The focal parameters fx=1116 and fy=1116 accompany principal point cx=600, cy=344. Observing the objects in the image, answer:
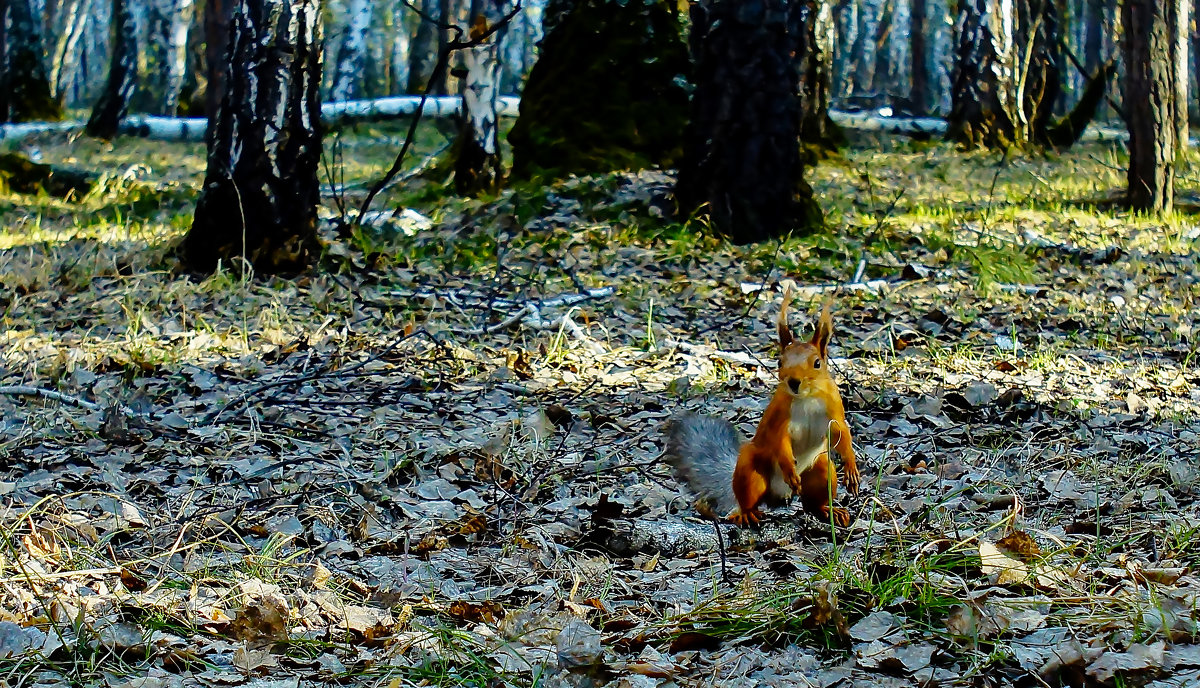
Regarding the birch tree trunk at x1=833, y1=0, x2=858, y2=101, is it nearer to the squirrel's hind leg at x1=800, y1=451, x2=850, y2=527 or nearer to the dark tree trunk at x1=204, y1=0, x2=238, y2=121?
the dark tree trunk at x1=204, y1=0, x2=238, y2=121

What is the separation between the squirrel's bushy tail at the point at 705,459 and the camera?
3371 millimetres

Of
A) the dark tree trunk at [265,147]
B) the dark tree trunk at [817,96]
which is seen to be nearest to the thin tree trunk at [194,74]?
the dark tree trunk at [817,96]

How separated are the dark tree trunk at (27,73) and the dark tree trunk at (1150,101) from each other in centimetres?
1376

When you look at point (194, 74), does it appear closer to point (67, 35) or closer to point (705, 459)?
point (67, 35)

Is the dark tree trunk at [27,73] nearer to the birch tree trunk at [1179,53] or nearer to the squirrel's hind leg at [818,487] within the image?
the birch tree trunk at [1179,53]

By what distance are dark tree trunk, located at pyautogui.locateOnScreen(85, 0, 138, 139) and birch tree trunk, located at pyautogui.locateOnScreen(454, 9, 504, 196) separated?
8.78m

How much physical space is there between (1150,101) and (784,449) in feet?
23.7

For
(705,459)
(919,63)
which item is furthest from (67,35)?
(705,459)

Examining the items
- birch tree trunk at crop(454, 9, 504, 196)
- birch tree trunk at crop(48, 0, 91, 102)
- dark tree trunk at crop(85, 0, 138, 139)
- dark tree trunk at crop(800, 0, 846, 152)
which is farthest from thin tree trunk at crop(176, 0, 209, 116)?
dark tree trunk at crop(800, 0, 846, 152)

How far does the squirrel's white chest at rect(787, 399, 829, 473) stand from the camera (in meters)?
3.09

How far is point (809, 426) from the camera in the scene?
10.2 ft

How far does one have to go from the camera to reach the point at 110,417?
14.4 feet

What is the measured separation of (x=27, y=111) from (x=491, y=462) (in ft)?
51.8

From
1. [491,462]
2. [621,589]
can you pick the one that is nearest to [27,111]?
[491,462]
